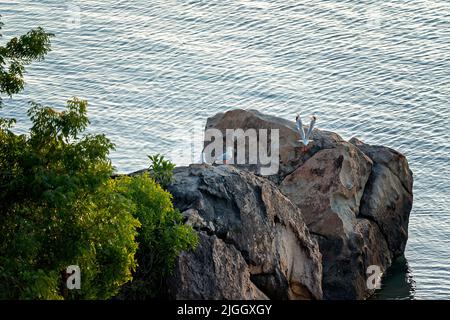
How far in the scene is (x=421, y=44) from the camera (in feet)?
276

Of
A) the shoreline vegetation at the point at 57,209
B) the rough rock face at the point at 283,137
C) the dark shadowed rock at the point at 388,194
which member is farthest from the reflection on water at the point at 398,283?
A: the shoreline vegetation at the point at 57,209

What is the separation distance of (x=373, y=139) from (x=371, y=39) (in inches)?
581

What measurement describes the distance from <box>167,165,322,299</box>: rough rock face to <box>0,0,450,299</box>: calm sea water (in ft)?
64.3

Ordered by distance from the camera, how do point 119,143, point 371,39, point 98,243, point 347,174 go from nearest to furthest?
point 98,243 → point 347,174 → point 119,143 → point 371,39

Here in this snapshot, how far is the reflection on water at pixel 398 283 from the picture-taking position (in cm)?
5394

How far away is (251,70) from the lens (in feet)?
268

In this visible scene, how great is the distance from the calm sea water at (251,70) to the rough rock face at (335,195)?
958cm

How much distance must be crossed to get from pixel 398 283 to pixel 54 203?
25346mm

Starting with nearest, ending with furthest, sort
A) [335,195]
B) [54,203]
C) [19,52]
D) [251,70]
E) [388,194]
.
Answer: [54,203]
[19,52]
[335,195]
[388,194]
[251,70]

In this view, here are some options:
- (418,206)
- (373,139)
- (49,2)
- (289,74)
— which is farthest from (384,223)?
(49,2)

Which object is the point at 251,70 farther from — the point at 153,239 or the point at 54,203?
the point at 54,203

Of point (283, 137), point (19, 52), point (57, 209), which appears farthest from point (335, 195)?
point (57, 209)

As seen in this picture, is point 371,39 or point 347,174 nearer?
point 347,174

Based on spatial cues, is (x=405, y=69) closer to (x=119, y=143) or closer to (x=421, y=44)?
(x=421, y=44)
